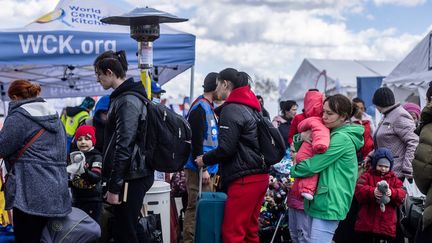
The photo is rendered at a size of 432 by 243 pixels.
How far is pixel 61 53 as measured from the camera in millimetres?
7590

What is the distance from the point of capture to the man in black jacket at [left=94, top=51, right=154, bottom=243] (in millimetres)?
4348

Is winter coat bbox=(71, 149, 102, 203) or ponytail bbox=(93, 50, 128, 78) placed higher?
ponytail bbox=(93, 50, 128, 78)

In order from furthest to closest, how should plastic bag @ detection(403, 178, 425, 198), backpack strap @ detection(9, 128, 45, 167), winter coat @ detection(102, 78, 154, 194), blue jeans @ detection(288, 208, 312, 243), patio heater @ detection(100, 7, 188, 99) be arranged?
plastic bag @ detection(403, 178, 425, 198) < patio heater @ detection(100, 7, 188, 99) < blue jeans @ detection(288, 208, 312, 243) < backpack strap @ detection(9, 128, 45, 167) < winter coat @ detection(102, 78, 154, 194)

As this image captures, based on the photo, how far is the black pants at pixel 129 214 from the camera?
452cm

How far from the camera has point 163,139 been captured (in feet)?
15.4

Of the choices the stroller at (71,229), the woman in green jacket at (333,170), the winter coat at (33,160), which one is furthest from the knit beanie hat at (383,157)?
the winter coat at (33,160)

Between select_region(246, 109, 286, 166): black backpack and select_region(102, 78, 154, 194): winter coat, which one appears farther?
select_region(246, 109, 286, 166): black backpack

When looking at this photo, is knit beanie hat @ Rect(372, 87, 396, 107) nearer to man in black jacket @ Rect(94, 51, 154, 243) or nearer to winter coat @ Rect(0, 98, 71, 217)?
man in black jacket @ Rect(94, 51, 154, 243)

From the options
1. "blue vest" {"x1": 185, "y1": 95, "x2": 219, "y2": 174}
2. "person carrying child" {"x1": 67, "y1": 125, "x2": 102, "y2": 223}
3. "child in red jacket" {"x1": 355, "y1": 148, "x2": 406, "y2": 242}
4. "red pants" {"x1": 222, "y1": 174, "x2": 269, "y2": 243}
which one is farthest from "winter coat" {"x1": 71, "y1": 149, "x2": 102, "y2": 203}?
"child in red jacket" {"x1": 355, "y1": 148, "x2": 406, "y2": 242}

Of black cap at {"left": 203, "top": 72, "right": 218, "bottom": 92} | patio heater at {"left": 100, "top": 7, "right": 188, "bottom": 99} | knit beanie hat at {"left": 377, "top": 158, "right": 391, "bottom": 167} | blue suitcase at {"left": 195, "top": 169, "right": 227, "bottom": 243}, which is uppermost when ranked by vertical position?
patio heater at {"left": 100, "top": 7, "right": 188, "bottom": 99}

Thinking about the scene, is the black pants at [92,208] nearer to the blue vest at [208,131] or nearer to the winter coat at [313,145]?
the blue vest at [208,131]

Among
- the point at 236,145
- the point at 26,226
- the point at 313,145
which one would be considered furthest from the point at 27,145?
the point at 313,145

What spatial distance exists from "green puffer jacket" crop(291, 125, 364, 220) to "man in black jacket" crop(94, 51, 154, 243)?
128 centimetres

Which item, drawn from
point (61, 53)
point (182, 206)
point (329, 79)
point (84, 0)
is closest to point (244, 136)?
point (182, 206)
